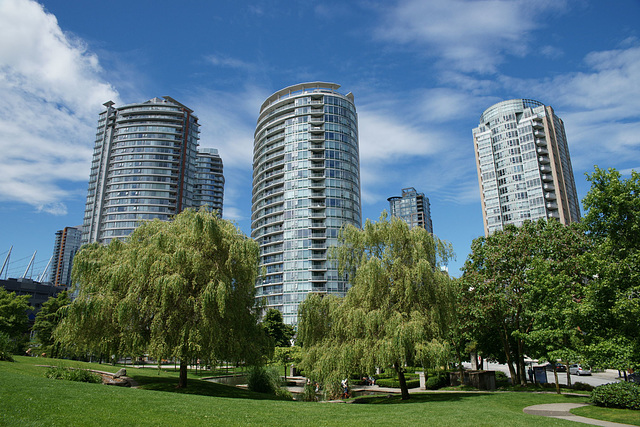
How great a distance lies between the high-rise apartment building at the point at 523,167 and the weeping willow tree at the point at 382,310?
285 ft

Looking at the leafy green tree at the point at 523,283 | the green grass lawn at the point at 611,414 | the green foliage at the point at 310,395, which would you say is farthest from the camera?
the green foliage at the point at 310,395

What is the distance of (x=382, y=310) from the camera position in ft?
74.5

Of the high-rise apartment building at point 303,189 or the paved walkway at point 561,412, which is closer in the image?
the paved walkway at point 561,412

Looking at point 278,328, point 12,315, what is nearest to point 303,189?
point 278,328

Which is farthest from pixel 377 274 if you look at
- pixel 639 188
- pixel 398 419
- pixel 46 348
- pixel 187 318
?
pixel 46 348

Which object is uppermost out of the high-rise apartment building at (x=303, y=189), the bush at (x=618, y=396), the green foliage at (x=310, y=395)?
the high-rise apartment building at (x=303, y=189)

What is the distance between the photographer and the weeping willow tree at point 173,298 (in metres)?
22.0

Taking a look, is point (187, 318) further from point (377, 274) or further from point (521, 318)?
point (521, 318)

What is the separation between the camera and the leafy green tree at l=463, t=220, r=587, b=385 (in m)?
24.2

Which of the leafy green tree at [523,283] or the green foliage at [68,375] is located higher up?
the leafy green tree at [523,283]

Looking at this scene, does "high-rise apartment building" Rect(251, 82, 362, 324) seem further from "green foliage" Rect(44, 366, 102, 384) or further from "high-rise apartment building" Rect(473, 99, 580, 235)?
"green foliage" Rect(44, 366, 102, 384)

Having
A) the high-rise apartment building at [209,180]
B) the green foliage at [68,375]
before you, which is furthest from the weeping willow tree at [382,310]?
the high-rise apartment building at [209,180]

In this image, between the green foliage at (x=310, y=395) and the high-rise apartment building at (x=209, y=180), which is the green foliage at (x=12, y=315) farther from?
the high-rise apartment building at (x=209, y=180)

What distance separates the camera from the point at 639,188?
1878cm
